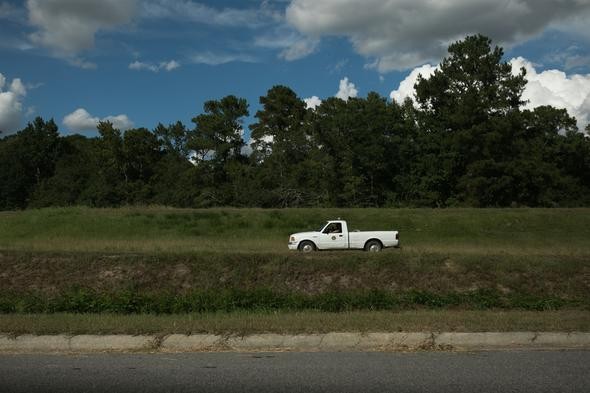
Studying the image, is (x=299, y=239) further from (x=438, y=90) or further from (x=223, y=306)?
(x=438, y=90)

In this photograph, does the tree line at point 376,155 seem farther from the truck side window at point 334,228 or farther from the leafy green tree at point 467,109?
the truck side window at point 334,228

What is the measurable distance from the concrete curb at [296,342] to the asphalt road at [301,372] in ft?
1.17

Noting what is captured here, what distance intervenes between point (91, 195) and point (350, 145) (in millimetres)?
46167

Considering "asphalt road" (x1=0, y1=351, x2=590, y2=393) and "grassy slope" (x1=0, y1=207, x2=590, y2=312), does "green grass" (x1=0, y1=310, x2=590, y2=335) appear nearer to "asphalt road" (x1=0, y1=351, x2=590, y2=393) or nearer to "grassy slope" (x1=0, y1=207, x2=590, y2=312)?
"asphalt road" (x1=0, y1=351, x2=590, y2=393)

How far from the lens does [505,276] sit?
17.1 m

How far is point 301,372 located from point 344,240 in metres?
21.0

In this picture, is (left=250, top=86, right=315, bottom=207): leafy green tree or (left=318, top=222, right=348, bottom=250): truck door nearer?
(left=318, top=222, right=348, bottom=250): truck door

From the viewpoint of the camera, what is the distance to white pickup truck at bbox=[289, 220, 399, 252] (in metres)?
27.8

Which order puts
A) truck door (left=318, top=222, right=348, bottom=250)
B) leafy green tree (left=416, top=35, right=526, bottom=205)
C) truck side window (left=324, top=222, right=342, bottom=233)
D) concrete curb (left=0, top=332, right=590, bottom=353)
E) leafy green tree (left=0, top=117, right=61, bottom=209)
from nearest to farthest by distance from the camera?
concrete curb (left=0, top=332, right=590, bottom=353), truck door (left=318, top=222, right=348, bottom=250), truck side window (left=324, top=222, right=342, bottom=233), leafy green tree (left=416, top=35, right=526, bottom=205), leafy green tree (left=0, top=117, right=61, bottom=209)

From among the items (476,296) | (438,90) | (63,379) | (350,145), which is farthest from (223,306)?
(438,90)

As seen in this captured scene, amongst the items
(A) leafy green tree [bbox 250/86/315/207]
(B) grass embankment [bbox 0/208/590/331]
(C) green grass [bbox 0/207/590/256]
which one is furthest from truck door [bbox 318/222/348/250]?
(A) leafy green tree [bbox 250/86/315/207]

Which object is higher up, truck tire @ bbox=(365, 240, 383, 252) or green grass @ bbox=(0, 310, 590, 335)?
green grass @ bbox=(0, 310, 590, 335)

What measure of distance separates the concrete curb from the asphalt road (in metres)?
0.36

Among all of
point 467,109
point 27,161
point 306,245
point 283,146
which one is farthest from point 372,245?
point 27,161
